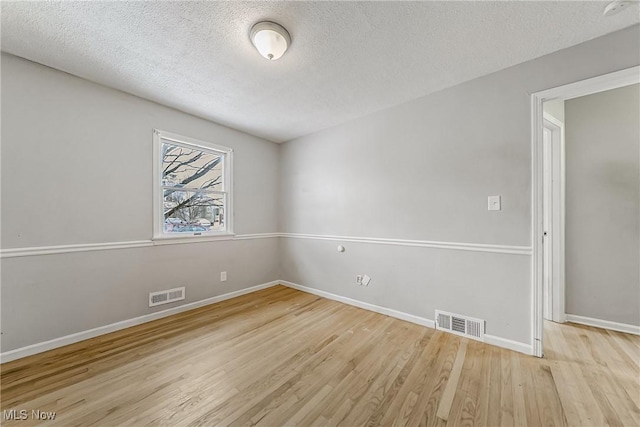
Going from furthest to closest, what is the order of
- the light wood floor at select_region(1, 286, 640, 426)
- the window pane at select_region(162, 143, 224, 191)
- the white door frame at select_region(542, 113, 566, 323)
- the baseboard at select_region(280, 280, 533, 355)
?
the window pane at select_region(162, 143, 224, 191)
the white door frame at select_region(542, 113, 566, 323)
the baseboard at select_region(280, 280, 533, 355)
the light wood floor at select_region(1, 286, 640, 426)

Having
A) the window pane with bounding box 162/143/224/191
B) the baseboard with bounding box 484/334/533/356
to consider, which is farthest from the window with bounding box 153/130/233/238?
the baseboard with bounding box 484/334/533/356

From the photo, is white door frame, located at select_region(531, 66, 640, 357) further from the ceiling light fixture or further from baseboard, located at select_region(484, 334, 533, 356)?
the ceiling light fixture

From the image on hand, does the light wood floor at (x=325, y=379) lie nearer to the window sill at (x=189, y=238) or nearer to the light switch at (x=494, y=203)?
the window sill at (x=189, y=238)

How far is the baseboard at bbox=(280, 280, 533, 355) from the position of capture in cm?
210

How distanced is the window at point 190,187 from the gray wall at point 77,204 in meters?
0.11

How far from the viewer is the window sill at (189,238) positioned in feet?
9.31

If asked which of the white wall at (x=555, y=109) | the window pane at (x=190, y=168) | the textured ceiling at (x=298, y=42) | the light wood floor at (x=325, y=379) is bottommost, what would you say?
the light wood floor at (x=325, y=379)

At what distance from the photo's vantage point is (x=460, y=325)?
7.87ft

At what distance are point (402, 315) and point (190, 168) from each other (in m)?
3.29

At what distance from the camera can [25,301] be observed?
2047mm

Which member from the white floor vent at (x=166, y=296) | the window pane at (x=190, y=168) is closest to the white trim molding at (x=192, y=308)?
the white floor vent at (x=166, y=296)

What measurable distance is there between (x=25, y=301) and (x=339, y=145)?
359cm

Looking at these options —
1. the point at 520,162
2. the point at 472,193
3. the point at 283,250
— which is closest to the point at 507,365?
the point at 472,193

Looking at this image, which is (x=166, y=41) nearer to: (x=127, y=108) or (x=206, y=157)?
(x=127, y=108)
